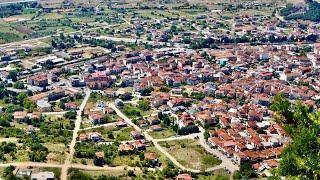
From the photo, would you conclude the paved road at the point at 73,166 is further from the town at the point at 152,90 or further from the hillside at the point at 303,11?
the hillside at the point at 303,11

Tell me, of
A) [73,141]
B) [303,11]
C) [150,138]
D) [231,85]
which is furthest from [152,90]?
[303,11]

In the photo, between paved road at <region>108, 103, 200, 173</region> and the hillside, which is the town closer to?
paved road at <region>108, 103, 200, 173</region>

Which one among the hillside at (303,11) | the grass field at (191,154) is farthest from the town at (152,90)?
the hillside at (303,11)

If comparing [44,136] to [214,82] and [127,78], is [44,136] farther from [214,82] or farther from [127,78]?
[214,82]

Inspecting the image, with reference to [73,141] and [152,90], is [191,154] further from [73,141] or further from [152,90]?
[152,90]

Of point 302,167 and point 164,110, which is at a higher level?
point 302,167

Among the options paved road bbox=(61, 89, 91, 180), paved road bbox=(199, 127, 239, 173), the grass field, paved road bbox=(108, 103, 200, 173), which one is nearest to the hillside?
paved road bbox=(61, 89, 91, 180)

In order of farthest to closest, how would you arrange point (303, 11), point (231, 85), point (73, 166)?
point (303, 11), point (231, 85), point (73, 166)

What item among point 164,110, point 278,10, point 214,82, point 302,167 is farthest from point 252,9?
point 302,167
